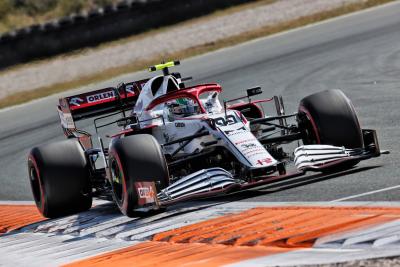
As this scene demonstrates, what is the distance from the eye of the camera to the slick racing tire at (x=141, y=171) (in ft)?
32.3

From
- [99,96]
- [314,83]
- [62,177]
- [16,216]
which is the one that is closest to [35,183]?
[62,177]

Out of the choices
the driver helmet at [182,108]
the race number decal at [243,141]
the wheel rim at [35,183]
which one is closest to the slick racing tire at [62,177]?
the wheel rim at [35,183]

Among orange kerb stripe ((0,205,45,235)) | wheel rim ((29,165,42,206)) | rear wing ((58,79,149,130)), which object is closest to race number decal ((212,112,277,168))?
wheel rim ((29,165,42,206))

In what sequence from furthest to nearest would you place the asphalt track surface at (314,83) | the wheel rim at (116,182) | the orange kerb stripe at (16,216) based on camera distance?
the orange kerb stripe at (16,216) < the wheel rim at (116,182) < the asphalt track surface at (314,83)

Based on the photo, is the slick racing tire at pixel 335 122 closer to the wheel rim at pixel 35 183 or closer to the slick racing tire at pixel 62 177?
the slick racing tire at pixel 62 177

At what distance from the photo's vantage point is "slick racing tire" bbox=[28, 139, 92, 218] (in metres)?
11.2

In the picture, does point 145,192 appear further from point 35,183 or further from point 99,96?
point 99,96

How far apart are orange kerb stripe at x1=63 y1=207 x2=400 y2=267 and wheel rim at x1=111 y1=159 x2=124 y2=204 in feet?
5.48

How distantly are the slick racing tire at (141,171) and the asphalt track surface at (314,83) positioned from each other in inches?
39.7

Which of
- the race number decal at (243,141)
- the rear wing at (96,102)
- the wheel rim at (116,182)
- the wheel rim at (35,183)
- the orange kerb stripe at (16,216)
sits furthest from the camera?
the rear wing at (96,102)

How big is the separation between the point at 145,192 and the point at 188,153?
1.41 meters

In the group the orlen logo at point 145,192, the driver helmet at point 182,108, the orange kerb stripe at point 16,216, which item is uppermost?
the driver helmet at point 182,108

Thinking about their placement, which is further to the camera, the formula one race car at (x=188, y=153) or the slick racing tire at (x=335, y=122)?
the slick racing tire at (x=335, y=122)

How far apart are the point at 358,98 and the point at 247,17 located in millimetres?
12505
